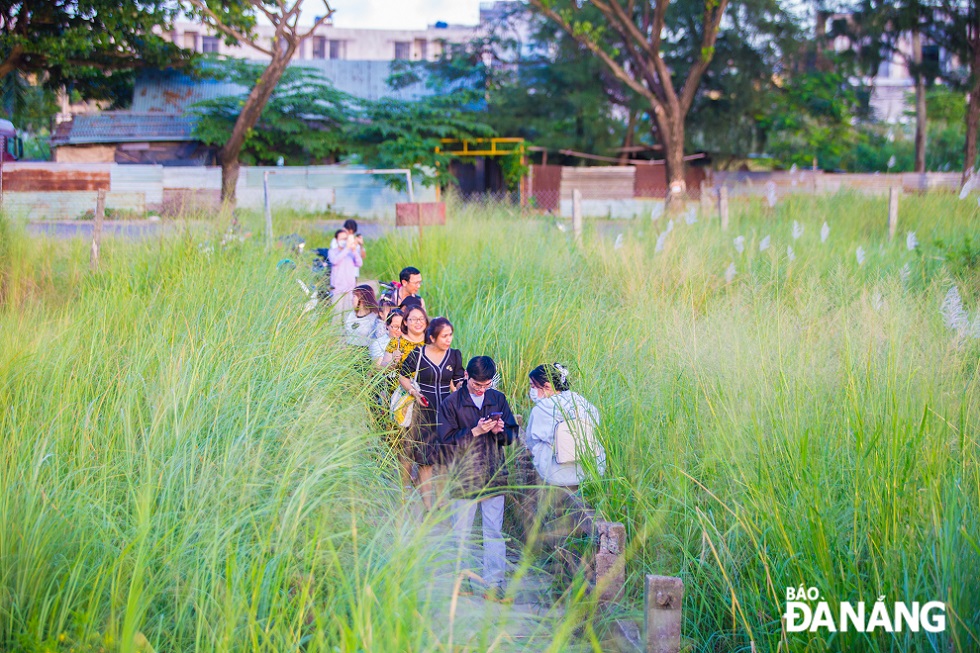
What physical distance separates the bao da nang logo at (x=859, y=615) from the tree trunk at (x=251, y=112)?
53.2 feet

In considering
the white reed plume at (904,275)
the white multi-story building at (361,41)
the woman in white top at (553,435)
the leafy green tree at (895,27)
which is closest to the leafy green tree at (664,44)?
the leafy green tree at (895,27)

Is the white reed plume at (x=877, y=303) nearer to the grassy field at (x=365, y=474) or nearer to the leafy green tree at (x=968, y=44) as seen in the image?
the grassy field at (x=365, y=474)

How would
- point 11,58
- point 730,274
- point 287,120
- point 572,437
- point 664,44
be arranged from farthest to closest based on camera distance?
point 664,44
point 287,120
point 11,58
point 730,274
point 572,437

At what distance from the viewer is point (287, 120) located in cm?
2514

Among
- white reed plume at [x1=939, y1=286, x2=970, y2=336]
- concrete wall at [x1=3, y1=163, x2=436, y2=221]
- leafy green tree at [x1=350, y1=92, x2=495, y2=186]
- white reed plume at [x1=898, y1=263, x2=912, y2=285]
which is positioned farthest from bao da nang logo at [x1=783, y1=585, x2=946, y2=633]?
leafy green tree at [x1=350, y1=92, x2=495, y2=186]

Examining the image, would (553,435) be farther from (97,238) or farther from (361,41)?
(361,41)

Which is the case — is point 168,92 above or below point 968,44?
below

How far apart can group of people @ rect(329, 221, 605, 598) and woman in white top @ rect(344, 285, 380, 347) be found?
75 cm

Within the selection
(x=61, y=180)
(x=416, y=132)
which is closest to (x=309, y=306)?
(x=61, y=180)

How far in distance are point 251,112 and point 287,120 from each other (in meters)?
4.63

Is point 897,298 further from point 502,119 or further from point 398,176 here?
point 502,119

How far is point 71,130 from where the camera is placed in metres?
26.1

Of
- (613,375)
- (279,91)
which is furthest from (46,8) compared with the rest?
(613,375)

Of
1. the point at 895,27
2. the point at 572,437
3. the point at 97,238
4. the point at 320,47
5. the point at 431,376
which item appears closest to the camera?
the point at 572,437
